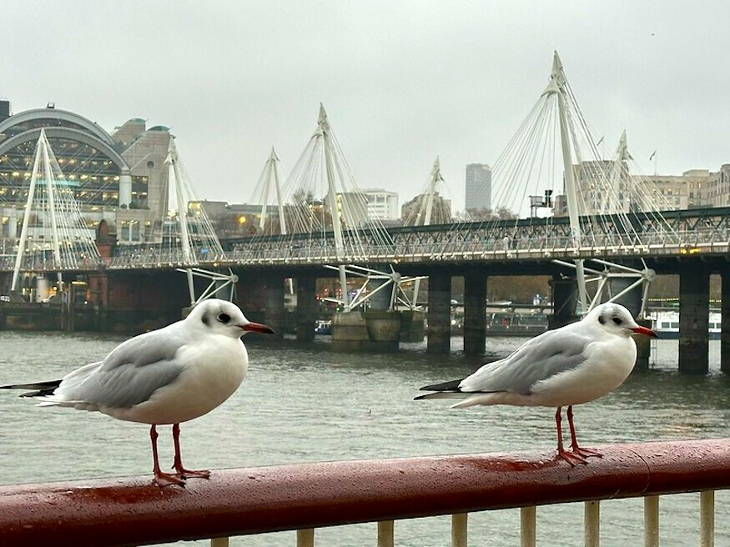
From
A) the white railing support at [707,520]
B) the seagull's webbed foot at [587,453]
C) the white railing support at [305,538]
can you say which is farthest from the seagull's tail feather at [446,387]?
the white railing support at [305,538]

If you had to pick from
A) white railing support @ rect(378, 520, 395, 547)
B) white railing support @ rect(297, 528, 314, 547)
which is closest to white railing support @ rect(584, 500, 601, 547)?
white railing support @ rect(378, 520, 395, 547)

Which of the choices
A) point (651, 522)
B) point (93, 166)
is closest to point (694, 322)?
point (651, 522)

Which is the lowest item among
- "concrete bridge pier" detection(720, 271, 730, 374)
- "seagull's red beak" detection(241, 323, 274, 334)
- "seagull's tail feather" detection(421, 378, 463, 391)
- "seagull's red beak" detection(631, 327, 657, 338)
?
"concrete bridge pier" detection(720, 271, 730, 374)

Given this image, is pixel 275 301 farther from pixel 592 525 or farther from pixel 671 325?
pixel 592 525

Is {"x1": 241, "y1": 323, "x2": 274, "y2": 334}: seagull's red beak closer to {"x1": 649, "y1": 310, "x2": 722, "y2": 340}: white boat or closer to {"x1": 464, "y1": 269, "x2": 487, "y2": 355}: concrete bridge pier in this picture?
{"x1": 464, "y1": 269, "x2": 487, "y2": 355}: concrete bridge pier

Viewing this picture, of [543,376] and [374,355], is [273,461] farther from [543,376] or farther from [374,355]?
[374,355]

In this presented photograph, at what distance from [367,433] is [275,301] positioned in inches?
2264

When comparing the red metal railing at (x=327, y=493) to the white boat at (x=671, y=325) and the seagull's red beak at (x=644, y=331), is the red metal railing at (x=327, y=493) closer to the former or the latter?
the seagull's red beak at (x=644, y=331)

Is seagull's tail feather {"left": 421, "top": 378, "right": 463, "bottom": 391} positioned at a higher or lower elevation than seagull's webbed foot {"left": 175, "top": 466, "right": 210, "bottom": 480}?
higher

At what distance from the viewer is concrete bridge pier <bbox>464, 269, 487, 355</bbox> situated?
69250 mm

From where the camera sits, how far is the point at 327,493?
3051 mm

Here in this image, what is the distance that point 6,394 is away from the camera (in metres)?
39.6

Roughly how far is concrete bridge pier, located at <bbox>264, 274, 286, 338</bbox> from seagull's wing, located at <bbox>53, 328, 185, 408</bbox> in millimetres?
80726

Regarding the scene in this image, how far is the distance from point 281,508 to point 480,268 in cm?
6660
